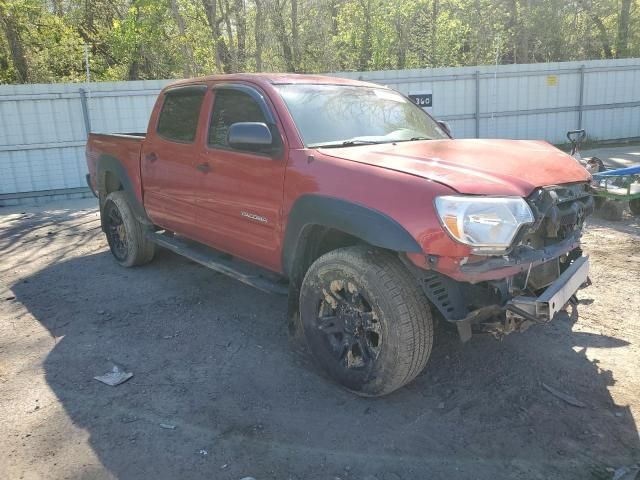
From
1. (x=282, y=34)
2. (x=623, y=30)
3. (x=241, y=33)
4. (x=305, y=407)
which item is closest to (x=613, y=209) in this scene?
(x=305, y=407)

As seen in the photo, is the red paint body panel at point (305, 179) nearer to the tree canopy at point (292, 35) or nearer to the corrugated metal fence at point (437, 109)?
the corrugated metal fence at point (437, 109)

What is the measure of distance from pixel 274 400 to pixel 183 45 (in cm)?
1225

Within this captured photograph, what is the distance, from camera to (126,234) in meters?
6.02

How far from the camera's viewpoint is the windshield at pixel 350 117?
3.87 m

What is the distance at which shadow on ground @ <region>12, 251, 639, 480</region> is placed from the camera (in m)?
2.82

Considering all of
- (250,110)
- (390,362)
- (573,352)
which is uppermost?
(250,110)

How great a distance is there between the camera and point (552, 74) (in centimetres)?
1490

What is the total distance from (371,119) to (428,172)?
129cm

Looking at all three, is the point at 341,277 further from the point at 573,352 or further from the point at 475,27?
the point at 475,27

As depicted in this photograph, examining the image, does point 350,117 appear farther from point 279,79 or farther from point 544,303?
point 544,303

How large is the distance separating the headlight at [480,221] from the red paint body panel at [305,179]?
0.16 feet

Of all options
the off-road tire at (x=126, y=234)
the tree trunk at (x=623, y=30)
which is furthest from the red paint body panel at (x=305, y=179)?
the tree trunk at (x=623, y=30)

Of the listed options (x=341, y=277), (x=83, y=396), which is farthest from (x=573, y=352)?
(x=83, y=396)

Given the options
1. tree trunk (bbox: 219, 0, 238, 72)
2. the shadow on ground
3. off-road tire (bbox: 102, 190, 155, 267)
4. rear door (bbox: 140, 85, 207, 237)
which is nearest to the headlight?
the shadow on ground
